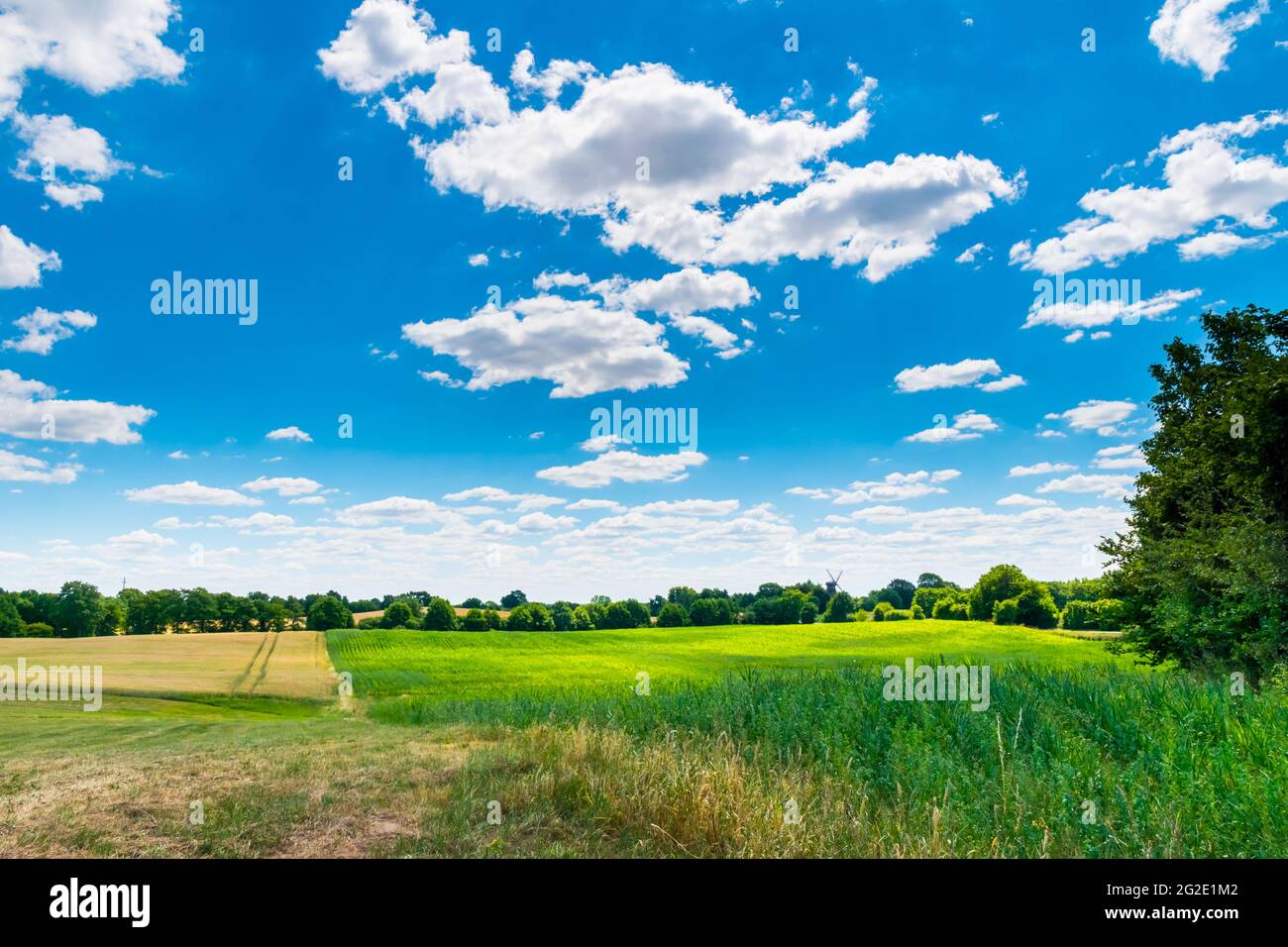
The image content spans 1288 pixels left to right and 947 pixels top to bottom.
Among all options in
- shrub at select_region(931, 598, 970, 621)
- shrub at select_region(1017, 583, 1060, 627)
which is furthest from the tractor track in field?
shrub at select_region(931, 598, 970, 621)

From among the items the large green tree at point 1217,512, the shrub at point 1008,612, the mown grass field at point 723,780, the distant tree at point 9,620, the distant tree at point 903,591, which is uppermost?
the large green tree at point 1217,512

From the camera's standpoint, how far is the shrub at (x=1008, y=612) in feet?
359

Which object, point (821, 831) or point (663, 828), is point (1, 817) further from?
point (821, 831)

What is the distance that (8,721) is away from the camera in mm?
21953

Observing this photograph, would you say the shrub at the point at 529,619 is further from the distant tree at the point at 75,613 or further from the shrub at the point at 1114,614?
the shrub at the point at 1114,614

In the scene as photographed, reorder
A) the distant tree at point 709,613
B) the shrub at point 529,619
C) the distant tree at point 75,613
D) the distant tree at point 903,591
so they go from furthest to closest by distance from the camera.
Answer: the distant tree at point 903,591
the distant tree at point 709,613
the shrub at point 529,619
the distant tree at point 75,613

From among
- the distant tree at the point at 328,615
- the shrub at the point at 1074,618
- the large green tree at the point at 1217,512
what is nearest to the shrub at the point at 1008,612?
the shrub at the point at 1074,618

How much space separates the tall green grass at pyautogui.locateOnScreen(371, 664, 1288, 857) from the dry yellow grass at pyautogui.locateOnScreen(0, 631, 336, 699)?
114 ft

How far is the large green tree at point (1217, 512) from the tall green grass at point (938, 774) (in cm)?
585

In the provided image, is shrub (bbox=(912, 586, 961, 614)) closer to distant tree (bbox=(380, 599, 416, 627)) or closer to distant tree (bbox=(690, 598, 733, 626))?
distant tree (bbox=(690, 598, 733, 626))

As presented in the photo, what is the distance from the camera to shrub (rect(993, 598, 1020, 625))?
109 m

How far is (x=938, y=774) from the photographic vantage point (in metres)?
10.3
